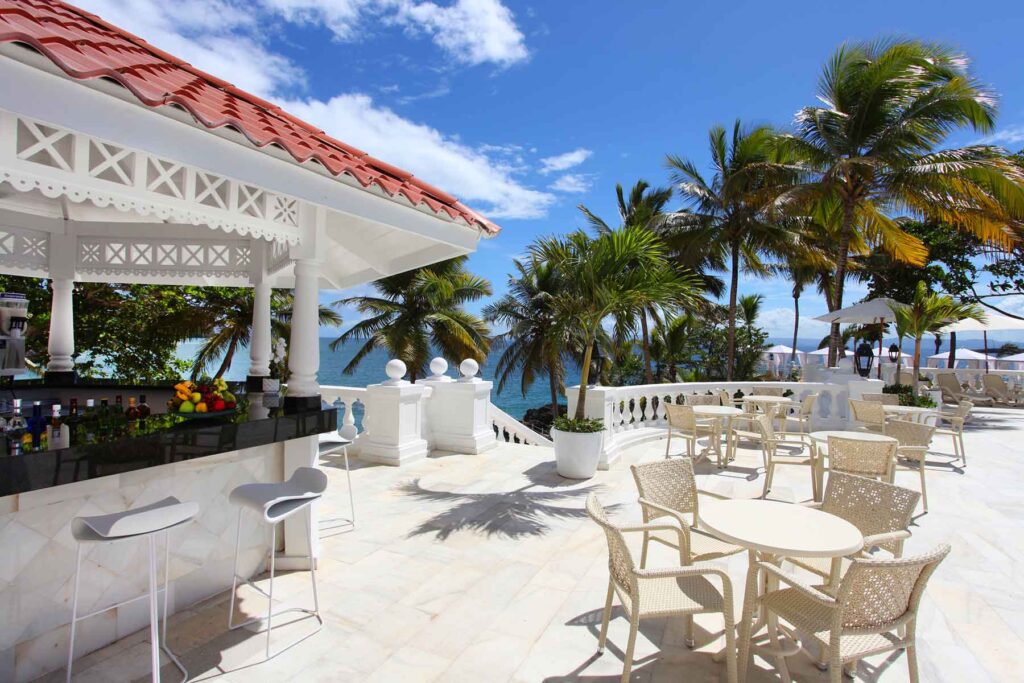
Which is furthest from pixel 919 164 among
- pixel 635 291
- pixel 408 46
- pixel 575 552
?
pixel 575 552

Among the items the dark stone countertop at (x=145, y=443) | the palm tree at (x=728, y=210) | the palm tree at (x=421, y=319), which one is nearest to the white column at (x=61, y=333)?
the dark stone countertop at (x=145, y=443)

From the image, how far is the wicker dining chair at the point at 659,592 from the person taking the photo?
2428 millimetres

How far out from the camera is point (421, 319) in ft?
61.9

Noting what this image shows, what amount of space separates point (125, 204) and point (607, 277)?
472 cm

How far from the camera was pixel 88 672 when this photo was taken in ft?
8.80

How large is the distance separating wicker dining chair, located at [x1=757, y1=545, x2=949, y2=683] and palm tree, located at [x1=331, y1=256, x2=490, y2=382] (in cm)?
1627

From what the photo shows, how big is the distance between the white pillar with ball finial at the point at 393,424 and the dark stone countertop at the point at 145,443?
10.8ft

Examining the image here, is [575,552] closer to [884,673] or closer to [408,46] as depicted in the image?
[884,673]

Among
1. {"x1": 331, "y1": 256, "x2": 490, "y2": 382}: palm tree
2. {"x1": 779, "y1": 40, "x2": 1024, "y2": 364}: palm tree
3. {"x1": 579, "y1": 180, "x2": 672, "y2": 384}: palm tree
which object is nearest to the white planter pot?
{"x1": 779, "y1": 40, "x2": 1024, "y2": 364}: palm tree

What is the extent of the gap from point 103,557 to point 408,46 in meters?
10.1

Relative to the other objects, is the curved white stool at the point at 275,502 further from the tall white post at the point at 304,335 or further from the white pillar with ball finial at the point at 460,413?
the white pillar with ball finial at the point at 460,413

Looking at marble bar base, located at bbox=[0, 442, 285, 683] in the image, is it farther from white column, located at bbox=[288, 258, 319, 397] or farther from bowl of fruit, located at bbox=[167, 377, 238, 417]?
white column, located at bbox=[288, 258, 319, 397]

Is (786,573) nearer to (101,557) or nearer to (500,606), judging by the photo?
(500,606)

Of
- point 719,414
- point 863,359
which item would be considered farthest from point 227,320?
point 863,359
